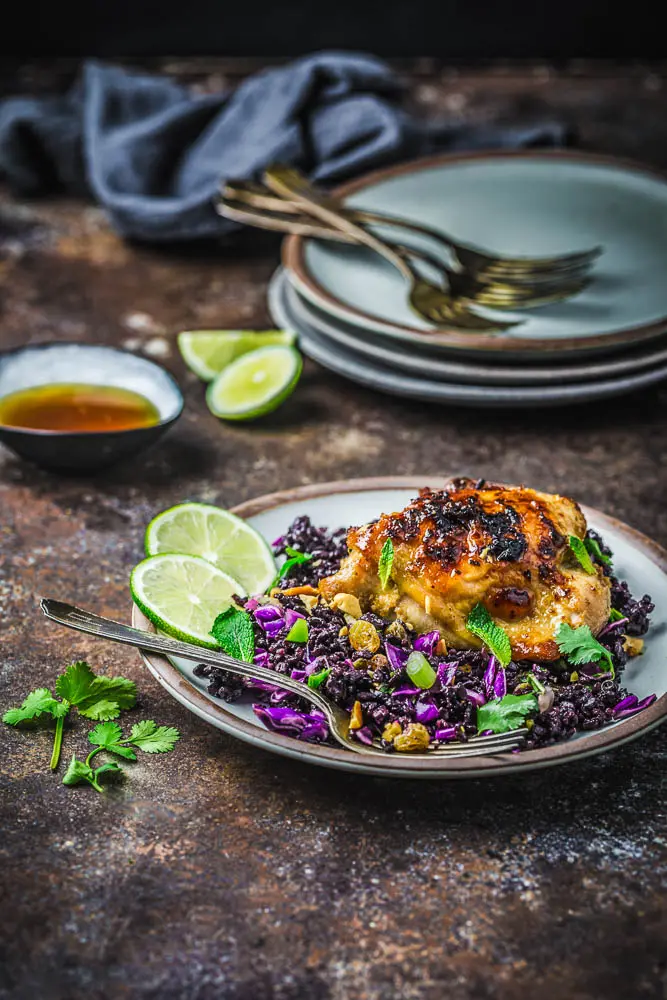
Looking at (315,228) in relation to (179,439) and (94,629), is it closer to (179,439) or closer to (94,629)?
(179,439)

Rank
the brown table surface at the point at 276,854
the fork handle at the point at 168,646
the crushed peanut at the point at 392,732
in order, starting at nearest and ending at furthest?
the brown table surface at the point at 276,854, the crushed peanut at the point at 392,732, the fork handle at the point at 168,646

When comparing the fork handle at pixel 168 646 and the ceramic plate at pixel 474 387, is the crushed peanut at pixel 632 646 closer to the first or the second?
the fork handle at pixel 168 646

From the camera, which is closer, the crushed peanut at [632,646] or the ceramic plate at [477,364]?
the crushed peanut at [632,646]

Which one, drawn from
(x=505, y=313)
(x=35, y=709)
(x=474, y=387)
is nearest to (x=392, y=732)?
(x=35, y=709)

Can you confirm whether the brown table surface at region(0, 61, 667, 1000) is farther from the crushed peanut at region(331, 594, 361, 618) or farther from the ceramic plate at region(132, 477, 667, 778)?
the crushed peanut at region(331, 594, 361, 618)

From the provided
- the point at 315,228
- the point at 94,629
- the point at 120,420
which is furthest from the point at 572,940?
the point at 315,228

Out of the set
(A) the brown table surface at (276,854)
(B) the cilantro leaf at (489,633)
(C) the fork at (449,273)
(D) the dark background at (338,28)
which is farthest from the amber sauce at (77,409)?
(D) the dark background at (338,28)

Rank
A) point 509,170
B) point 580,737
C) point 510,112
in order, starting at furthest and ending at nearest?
point 510,112 < point 509,170 < point 580,737
